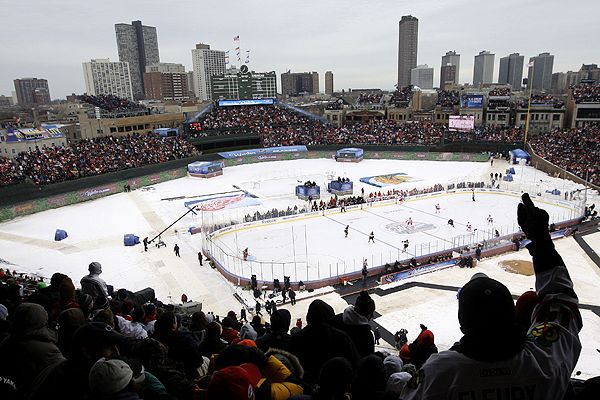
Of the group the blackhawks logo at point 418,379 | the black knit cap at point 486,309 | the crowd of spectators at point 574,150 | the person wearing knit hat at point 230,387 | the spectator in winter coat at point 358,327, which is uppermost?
the black knit cap at point 486,309

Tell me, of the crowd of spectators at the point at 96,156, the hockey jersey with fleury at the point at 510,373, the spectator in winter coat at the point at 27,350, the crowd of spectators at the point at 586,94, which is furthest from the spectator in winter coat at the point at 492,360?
the crowd of spectators at the point at 586,94

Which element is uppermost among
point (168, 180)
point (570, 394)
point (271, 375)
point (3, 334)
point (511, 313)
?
point (511, 313)

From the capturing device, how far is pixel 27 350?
4469 mm

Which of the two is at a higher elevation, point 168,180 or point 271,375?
point 271,375

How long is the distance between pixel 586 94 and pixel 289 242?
70.0 m

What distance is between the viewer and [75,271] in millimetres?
25078

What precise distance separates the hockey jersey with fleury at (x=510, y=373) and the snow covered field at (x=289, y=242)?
45.4ft

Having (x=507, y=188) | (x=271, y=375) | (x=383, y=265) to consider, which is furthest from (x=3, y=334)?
(x=507, y=188)

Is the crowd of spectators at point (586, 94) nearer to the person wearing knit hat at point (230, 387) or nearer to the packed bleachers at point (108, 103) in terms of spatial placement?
the packed bleachers at point (108, 103)

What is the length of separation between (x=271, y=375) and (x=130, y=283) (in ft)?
70.2

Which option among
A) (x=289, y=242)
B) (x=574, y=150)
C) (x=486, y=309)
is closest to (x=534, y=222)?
(x=486, y=309)

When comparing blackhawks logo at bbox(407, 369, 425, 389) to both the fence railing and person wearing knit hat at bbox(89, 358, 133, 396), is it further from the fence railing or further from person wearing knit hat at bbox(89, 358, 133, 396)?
the fence railing

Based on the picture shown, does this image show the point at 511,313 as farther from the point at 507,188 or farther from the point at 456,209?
the point at 507,188

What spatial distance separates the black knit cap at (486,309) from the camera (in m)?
2.33
